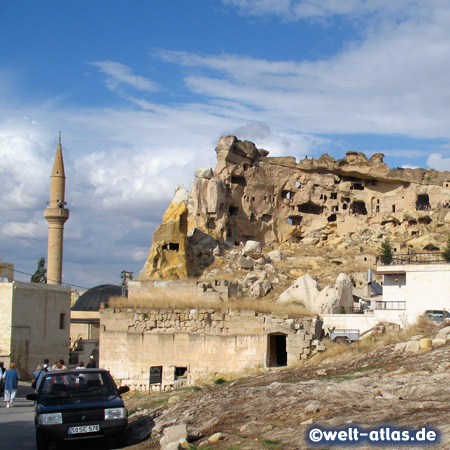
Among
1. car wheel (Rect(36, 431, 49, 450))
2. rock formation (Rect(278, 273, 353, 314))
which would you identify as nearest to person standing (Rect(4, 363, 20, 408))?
car wheel (Rect(36, 431, 49, 450))

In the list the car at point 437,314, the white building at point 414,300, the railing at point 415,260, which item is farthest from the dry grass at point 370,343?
the railing at point 415,260

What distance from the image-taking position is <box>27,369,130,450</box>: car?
8.73m

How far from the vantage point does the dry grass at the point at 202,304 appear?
52.3ft

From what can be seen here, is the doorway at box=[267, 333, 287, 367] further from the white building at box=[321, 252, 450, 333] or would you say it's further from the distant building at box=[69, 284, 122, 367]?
the distant building at box=[69, 284, 122, 367]

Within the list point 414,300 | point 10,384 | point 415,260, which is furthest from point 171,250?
point 10,384

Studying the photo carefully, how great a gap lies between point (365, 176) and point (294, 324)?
54106 mm

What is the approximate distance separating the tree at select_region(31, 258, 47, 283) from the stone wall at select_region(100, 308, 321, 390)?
120ft

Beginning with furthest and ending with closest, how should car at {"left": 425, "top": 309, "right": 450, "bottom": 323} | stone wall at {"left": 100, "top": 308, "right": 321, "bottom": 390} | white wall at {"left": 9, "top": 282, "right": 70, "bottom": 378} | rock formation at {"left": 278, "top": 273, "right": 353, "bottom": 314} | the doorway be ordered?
rock formation at {"left": 278, "top": 273, "right": 353, "bottom": 314} → white wall at {"left": 9, "top": 282, "right": 70, "bottom": 378} → car at {"left": 425, "top": 309, "right": 450, "bottom": 323} → the doorway → stone wall at {"left": 100, "top": 308, "right": 321, "bottom": 390}

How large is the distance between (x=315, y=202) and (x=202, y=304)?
52780 mm

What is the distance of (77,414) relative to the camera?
887 cm

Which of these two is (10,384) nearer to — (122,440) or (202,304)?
(202,304)

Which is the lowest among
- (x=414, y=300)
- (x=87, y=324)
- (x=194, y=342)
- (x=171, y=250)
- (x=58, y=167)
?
(x=87, y=324)

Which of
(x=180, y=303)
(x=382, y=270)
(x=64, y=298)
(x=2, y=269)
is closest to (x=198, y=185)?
(x=2, y=269)

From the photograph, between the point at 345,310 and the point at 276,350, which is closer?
the point at 276,350
